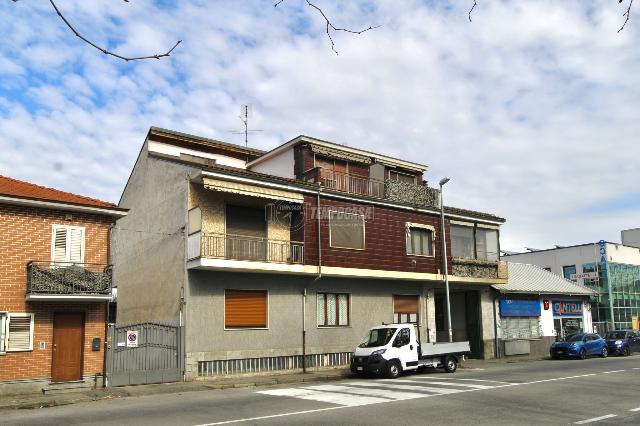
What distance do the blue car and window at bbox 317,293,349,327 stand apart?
42.2ft

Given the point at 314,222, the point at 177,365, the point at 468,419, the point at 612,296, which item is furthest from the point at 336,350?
the point at 612,296

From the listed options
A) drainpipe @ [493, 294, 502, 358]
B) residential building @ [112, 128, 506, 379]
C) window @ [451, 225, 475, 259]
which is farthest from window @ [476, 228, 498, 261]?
drainpipe @ [493, 294, 502, 358]

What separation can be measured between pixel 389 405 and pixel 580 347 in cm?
2135

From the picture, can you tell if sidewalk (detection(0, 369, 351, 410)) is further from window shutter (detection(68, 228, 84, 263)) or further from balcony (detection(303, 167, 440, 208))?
balcony (detection(303, 167, 440, 208))

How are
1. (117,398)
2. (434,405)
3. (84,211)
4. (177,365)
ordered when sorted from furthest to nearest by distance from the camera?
(177,365) < (84,211) < (117,398) < (434,405)

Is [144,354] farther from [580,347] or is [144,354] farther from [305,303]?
[580,347]

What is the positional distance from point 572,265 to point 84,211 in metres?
43.3

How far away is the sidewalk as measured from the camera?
16203 mm

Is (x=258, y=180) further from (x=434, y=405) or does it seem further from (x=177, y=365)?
(x=434, y=405)

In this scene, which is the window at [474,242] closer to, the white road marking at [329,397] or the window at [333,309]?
the window at [333,309]

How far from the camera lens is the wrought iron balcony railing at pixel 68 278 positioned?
18.5 meters

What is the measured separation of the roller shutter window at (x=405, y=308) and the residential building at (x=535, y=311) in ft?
22.3

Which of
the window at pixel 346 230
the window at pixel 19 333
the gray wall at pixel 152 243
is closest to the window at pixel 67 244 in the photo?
the gray wall at pixel 152 243

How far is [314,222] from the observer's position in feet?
82.6
